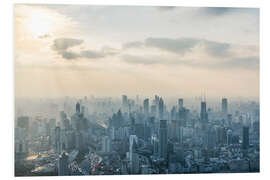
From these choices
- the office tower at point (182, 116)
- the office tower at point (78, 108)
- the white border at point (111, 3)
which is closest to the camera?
the white border at point (111, 3)

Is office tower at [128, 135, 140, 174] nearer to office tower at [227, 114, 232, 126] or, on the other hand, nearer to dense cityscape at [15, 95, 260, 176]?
dense cityscape at [15, 95, 260, 176]

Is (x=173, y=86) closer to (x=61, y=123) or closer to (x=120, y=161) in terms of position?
(x=120, y=161)

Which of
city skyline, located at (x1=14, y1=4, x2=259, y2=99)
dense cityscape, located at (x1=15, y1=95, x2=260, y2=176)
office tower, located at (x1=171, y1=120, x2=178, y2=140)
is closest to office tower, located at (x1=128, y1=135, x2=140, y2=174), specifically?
dense cityscape, located at (x1=15, y1=95, x2=260, y2=176)

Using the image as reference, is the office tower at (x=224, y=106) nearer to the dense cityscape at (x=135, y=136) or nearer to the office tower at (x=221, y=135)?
the dense cityscape at (x=135, y=136)

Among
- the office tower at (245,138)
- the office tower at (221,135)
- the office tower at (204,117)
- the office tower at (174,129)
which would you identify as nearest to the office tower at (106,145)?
A: the office tower at (174,129)

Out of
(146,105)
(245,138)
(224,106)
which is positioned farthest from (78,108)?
(245,138)

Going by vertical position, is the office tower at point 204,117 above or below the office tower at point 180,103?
below

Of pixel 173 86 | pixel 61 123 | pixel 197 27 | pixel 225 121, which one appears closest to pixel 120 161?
pixel 61 123
